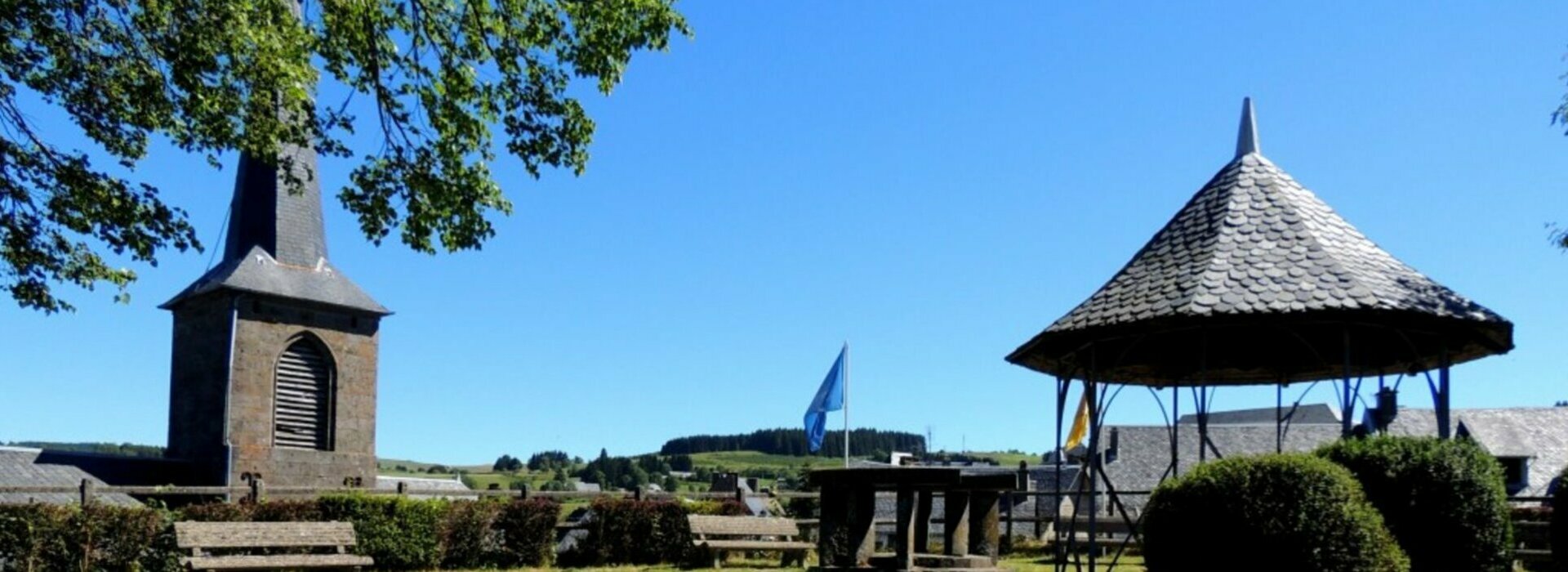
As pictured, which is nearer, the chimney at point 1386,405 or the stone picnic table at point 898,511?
the stone picnic table at point 898,511

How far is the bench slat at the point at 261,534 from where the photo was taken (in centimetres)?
1750

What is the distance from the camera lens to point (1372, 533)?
370 inches

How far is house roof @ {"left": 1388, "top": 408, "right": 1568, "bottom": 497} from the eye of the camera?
4450 centimetres

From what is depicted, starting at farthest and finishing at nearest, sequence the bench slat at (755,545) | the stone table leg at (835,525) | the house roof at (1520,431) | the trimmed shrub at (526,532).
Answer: the house roof at (1520,431)
the trimmed shrub at (526,532)
the bench slat at (755,545)
the stone table leg at (835,525)

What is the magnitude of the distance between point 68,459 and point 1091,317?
33.2 m

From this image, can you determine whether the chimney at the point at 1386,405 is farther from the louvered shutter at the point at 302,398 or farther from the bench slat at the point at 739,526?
the louvered shutter at the point at 302,398

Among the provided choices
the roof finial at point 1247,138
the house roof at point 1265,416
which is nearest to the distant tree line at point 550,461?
the house roof at point 1265,416

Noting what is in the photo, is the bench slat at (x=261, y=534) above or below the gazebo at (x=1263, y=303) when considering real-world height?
below

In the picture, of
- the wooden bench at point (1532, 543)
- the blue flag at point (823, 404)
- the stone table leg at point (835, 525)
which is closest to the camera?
the stone table leg at point (835, 525)

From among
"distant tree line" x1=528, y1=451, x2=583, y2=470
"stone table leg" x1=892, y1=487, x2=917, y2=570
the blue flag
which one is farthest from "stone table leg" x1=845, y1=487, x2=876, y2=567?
"distant tree line" x1=528, y1=451, x2=583, y2=470

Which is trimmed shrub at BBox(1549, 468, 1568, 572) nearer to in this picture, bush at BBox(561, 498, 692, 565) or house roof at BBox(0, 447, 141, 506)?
bush at BBox(561, 498, 692, 565)

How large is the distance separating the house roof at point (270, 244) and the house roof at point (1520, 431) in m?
33.9

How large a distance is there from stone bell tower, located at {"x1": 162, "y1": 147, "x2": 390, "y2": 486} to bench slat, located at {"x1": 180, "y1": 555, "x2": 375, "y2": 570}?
20931 mm

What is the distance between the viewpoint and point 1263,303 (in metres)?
11.4
